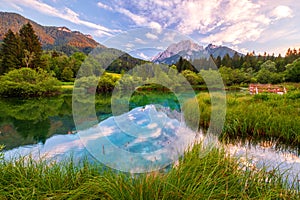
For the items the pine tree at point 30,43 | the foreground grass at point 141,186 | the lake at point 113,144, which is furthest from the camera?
the pine tree at point 30,43

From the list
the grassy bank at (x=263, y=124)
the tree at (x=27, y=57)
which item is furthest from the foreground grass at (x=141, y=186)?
the tree at (x=27, y=57)

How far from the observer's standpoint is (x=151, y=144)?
18.0 feet

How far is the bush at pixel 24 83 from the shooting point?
60.6ft

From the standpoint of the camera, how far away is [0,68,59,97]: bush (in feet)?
60.6

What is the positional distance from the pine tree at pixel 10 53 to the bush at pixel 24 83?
8207 millimetres

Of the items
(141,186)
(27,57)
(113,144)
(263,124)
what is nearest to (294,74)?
(263,124)

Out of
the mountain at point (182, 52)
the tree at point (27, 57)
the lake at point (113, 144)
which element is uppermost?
the tree at point (27, 57)

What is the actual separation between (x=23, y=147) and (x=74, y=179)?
491 cm

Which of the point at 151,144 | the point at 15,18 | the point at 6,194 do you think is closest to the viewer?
the point at 6,194

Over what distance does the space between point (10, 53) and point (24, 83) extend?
11.2 metres

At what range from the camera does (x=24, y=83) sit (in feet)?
62.2

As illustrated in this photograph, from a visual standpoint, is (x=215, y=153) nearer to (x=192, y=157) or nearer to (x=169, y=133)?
(x=192, y=157)

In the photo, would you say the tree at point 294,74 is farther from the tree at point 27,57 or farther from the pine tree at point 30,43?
the tree at point 27,57

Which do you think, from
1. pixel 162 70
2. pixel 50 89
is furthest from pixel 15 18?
pixel 162 70
